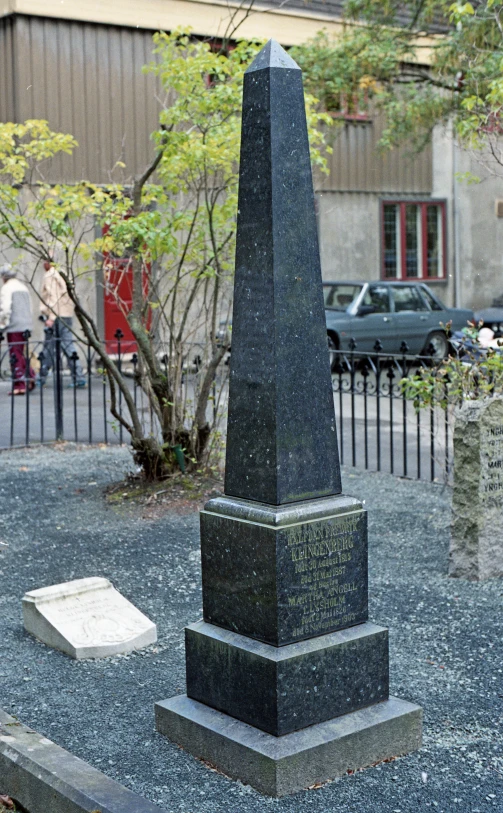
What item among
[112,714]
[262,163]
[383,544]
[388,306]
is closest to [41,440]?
[383,544]

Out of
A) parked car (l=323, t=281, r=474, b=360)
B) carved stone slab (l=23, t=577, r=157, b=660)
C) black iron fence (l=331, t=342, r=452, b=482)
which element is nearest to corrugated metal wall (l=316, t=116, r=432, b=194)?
parked car (l=323, t=281, r=474, b=360)

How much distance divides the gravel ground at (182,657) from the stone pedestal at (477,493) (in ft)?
0.60

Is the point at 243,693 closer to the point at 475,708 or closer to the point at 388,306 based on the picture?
the point at 475,708

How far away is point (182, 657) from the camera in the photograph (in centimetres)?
558

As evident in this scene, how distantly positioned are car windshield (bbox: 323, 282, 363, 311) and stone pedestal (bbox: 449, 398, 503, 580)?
1331 cm

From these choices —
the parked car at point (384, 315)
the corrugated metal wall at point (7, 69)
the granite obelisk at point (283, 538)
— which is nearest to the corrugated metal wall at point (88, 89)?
the corrugated metal wall at point (7, 69)

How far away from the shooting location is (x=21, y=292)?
1614cm

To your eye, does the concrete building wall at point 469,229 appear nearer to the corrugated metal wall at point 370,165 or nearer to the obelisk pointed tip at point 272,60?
the corrugated metal wall at point 370,165

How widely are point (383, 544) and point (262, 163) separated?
160 inches

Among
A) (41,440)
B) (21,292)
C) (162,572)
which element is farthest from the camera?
(21,292)

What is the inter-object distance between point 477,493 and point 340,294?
13903 mm

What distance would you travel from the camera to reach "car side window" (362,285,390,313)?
800 inches

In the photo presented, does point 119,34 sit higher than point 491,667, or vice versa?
point 119,34

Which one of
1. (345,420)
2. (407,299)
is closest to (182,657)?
(345,420)
